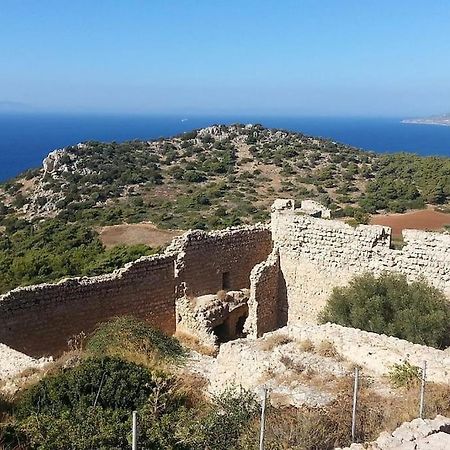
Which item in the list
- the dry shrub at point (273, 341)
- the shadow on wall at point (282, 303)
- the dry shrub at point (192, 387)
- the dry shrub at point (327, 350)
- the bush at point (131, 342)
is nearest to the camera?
the dry shrub at point (192, 387)

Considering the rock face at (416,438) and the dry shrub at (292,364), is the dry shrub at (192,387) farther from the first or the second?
the rock face at (416,438)

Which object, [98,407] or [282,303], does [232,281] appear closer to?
[282,303]

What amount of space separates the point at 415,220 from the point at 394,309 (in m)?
17.0

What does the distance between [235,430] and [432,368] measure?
3587mm

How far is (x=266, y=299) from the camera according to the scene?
49.4 feet

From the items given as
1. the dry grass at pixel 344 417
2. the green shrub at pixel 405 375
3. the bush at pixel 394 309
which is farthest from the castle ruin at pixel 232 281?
the dry grass at pixel 344 417

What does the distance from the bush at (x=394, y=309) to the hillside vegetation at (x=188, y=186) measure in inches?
389

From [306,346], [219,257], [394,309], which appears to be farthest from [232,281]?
[306,346]

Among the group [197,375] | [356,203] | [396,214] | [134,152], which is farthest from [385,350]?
[134,152]

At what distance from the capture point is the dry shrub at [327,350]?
1004 centimetres

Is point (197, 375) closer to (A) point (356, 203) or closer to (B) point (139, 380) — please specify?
(B) point (139, 380)

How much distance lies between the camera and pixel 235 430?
701cm

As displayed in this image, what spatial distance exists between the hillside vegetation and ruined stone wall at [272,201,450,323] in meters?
7.49

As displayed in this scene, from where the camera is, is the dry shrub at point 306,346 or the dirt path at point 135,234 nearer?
the dry shrub at point 306,346
